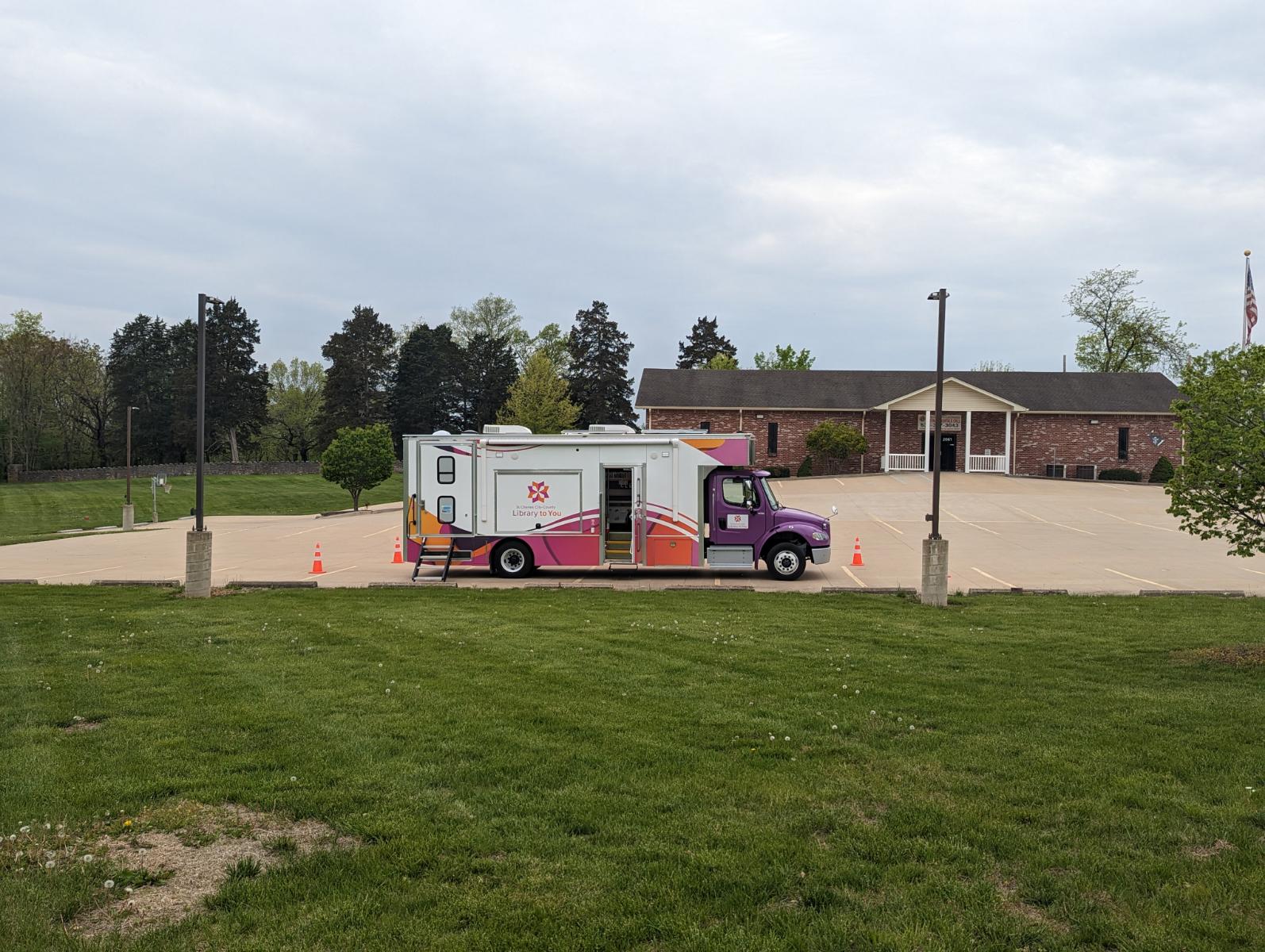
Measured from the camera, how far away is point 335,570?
21.3m

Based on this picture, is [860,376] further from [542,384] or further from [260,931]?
[260,931]

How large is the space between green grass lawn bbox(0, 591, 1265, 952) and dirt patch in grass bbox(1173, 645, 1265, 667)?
125mm

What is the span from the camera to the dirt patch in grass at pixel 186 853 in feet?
13.9

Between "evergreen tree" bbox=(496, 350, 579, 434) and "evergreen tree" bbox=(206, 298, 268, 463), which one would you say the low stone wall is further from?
"evergreen tree" bbox=(496, 350, 579, 434)

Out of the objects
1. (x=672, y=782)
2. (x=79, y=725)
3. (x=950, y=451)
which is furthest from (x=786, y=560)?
(x=950, y=451)

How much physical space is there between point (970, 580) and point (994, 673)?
10.5 m

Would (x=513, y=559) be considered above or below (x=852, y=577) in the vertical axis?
above

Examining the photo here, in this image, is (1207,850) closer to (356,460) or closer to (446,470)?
(446,470)

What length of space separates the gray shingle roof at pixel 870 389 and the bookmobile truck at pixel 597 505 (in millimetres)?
37778

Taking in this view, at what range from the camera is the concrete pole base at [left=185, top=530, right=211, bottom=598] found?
51.3 ft

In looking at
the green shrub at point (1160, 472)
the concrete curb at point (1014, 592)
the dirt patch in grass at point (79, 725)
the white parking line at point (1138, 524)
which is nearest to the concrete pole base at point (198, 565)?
the dirt patch in grass at point (79, 725)

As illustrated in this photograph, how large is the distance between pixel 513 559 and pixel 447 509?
1716 millimetres

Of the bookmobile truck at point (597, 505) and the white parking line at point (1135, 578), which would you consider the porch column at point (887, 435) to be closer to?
the white parking line at point (1135, 578)

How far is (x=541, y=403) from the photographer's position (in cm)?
6644
